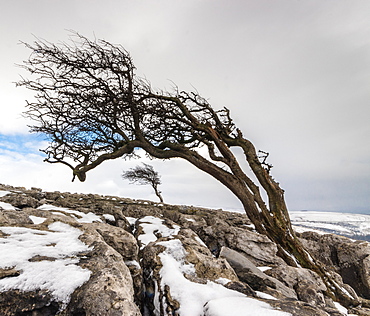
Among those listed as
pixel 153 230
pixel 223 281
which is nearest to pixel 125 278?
pixel 223 281

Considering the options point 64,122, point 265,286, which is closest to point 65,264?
point 265,286

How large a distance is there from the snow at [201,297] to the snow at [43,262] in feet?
4.21

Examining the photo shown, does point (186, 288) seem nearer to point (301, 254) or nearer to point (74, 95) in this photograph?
point (301, 254)

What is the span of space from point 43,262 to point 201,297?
2052 mm

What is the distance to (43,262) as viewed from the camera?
2.44 metres

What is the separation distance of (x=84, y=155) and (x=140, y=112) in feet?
11.1

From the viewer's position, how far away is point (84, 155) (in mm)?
9344

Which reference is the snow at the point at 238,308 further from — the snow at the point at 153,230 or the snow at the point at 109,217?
the snow at the point at 109,217

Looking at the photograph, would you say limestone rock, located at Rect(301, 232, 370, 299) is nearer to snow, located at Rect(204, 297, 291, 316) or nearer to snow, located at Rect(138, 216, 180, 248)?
snow, located at Rect(138, 216, 180, 248)

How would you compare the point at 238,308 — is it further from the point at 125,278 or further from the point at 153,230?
the point at 153,230

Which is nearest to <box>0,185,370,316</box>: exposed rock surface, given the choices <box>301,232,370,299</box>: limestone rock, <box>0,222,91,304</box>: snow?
<box>0,222,91,304</box>: snow

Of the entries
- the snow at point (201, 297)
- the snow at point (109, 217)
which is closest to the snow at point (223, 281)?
the snow at point (201, 297)

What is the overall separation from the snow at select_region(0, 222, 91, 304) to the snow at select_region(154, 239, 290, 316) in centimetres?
128

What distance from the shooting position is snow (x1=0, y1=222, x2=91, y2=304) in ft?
6.85
